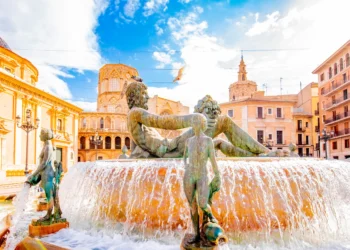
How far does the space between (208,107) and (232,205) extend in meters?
2.26

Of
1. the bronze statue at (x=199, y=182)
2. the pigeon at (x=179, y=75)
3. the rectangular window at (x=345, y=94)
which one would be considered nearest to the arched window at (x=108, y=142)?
the pigeon at (x=179, y=75)

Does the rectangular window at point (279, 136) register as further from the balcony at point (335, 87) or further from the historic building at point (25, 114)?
the historic building at point (25, 114)

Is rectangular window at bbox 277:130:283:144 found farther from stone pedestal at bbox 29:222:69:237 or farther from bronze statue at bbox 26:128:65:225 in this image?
stone pedestal at bbox 29:222:69:237

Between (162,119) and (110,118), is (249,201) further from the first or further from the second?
(110,118)

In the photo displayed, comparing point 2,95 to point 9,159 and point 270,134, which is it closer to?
point 9,159

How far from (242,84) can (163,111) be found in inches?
752

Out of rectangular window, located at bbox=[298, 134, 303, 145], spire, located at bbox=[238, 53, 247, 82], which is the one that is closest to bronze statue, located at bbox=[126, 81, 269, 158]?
rectangular window, located at bbox=[298, 134, 303, 145]

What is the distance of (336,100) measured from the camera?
3372cm

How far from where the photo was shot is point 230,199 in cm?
455

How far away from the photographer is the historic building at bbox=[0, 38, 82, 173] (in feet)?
75.3

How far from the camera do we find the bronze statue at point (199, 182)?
3.29 metres

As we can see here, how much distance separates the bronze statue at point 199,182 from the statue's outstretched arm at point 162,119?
1.12 feet

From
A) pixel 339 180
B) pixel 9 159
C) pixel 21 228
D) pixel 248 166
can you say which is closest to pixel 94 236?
pixel 21 228

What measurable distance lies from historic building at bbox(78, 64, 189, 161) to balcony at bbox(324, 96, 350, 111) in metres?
21.0
